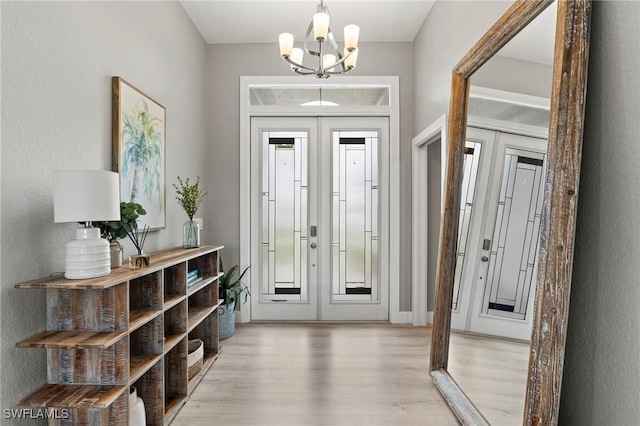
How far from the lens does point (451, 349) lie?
2.33 metres

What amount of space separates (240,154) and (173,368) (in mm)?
2325

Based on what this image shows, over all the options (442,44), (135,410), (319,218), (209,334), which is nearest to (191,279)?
(209,334)

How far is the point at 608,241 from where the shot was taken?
1200 millimetres

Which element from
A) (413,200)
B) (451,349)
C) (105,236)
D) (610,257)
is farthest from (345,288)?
(610,257)

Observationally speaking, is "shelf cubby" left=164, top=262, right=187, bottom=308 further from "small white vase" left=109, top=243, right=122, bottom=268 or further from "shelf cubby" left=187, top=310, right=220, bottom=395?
"shelf cubby" left=187, top=310, right=220, bottom=395

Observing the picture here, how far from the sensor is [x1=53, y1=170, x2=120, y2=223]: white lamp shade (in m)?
1.47

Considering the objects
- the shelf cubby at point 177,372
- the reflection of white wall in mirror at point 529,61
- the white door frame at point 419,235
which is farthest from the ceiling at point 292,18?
the shelf cubby at point 177,372

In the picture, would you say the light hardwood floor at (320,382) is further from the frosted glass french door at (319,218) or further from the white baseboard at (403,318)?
the frosted glass french door at (319,218)

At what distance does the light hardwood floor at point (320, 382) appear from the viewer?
2.17m

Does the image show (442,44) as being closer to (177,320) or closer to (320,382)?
(320,382)

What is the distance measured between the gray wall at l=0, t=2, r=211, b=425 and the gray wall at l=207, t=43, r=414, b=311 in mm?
1520

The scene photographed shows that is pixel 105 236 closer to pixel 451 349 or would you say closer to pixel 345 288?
→ pixel 451 349

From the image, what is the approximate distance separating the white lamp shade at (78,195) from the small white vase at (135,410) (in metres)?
0.94

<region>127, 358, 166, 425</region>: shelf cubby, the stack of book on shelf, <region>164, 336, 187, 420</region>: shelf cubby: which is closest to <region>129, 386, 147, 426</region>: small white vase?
<region>127, 358, 166, 425</region>: shelf cubby
